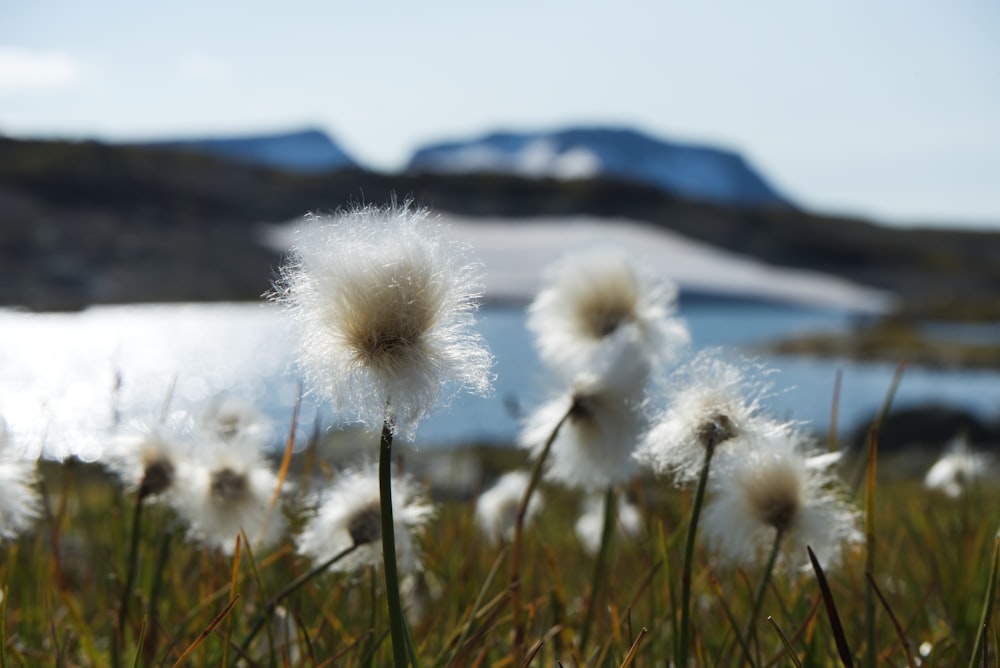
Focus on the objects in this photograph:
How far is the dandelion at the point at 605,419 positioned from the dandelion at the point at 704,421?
0.60ft

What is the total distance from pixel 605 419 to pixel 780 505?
11.2 inches

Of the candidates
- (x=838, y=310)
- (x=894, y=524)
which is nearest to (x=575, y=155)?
(x=838, y=310)

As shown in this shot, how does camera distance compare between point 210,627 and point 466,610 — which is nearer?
point 210,627

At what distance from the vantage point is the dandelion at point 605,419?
51.3 inches

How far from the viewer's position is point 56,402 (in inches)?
63.9

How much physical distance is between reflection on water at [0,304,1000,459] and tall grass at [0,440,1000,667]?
0.16 metres

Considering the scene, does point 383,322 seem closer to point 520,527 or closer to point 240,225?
point 520,527

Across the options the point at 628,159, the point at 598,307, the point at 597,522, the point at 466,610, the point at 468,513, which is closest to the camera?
the point at 466,610

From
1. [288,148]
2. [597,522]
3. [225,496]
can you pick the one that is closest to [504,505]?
[597,522]

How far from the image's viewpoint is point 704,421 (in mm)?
1025

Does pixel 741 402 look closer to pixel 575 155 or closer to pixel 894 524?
pixel 894 524

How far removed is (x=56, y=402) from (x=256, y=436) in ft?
1.30

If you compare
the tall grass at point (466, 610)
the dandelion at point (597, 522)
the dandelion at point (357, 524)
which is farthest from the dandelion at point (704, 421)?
the dandelion at point (597, 522)

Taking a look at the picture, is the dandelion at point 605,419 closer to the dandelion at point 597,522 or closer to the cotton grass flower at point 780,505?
the cotton grass flower at point 780,505
